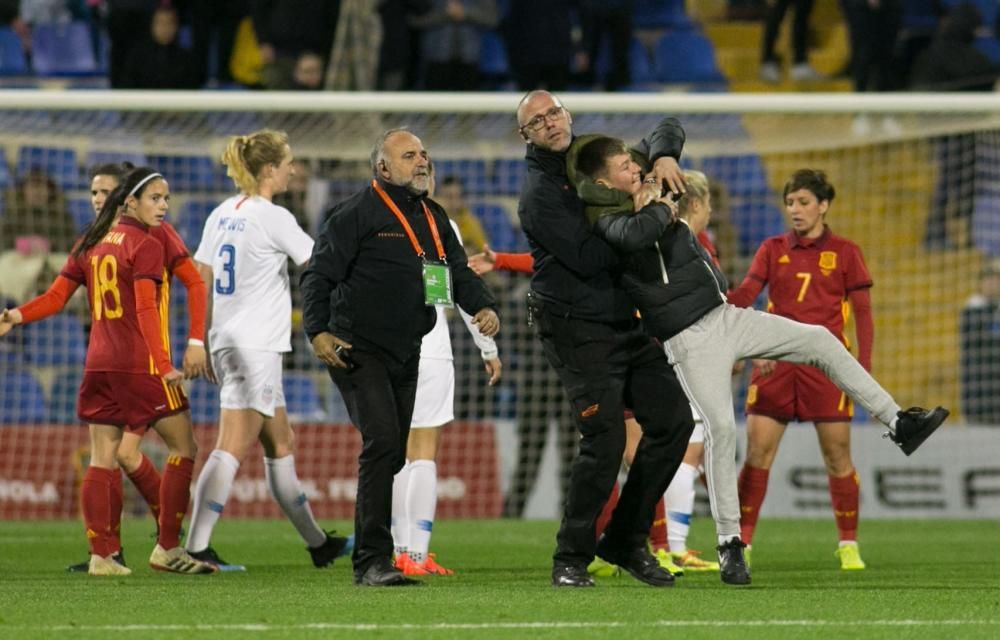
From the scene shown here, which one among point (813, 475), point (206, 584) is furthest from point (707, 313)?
point (813, 475)

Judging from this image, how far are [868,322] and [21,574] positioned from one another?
14.4 ft

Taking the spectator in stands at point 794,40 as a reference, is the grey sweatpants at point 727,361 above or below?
below

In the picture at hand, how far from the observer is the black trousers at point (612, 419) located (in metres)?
7.43

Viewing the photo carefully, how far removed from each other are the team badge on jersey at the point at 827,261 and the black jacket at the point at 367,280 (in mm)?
2392

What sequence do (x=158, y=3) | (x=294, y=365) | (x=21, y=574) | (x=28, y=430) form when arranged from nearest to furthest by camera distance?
(x=21, y=574) < (x=28, y=430) < (x=294, y=365) < (x=158, y=3)

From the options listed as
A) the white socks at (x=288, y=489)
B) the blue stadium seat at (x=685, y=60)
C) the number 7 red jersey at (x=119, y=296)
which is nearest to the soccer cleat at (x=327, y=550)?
the white socks at (x=288, y=489)

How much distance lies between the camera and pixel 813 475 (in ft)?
44.0

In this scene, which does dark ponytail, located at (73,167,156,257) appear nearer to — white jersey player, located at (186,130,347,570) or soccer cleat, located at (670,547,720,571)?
white jersey player, located at (186,130,347,570)

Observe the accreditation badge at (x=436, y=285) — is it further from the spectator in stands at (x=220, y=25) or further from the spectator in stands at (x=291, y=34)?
the spectator in stands at (x=220, y=25)

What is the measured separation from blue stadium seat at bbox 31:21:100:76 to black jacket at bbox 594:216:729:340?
1118 centimetres

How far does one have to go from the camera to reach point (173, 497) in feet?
28.7

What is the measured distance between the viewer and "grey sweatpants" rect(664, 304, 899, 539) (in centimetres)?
739

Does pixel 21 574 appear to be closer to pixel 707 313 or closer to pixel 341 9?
pixel 707 313

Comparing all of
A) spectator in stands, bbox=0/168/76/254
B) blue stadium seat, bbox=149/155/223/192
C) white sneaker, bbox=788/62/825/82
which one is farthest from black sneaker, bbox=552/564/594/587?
white sneaker, bbox=788/62/825/82
